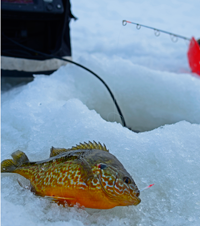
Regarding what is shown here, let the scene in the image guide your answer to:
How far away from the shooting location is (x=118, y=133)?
55.4 inches

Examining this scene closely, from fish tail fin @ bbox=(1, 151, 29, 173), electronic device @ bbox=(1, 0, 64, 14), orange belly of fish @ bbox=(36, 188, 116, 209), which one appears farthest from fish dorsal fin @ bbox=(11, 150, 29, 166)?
electronic device @ bbox=(1, 0, 64, 14)

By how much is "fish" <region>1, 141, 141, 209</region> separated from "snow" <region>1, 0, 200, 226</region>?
0.21 feet

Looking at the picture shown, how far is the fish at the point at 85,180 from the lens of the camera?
34.8 inches

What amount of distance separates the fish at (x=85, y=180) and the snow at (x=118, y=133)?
0.21 ft

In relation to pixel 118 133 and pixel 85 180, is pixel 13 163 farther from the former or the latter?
pixel 118 133

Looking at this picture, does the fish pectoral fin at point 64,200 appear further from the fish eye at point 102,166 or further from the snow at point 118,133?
the fish eye at point 102,166

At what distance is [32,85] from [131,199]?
1753mm

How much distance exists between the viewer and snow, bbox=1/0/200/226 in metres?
0.96

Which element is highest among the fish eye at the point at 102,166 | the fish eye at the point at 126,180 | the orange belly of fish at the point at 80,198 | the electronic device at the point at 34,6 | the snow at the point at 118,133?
the electronic device at the point at 34,6

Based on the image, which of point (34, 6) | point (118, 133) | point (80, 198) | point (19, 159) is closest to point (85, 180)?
point (80, 198)

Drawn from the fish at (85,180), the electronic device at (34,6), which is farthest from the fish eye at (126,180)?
the electronic device at (34,6)

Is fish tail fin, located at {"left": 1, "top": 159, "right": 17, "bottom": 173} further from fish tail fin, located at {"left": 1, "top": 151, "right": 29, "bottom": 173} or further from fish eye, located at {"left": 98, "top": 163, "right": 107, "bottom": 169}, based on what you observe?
fish eye, located at {"left": 98, "top": 163, "right": 107, "bottom": 169}

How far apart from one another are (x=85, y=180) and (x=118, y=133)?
55 centimetres

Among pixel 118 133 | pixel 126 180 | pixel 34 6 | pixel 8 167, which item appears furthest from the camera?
pixel 34 6
